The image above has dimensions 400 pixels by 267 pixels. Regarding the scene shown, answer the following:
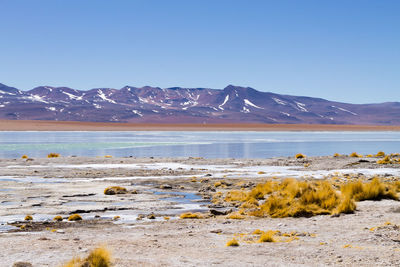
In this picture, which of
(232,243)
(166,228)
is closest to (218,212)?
(166,228)

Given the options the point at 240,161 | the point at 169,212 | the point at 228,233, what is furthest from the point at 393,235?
the point at 240,161

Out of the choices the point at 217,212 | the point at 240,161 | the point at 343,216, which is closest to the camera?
the point at 343,216

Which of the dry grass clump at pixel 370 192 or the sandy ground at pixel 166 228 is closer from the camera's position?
the sandy ground at pixel 166 228

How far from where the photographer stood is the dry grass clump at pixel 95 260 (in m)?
6.77

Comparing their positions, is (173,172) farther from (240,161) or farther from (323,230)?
(323,230)

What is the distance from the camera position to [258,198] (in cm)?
1458

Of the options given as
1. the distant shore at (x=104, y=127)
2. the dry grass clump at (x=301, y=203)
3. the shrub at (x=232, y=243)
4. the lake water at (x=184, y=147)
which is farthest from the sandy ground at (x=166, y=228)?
the distant shore at (x=104, y=127)

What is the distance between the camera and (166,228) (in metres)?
10.5

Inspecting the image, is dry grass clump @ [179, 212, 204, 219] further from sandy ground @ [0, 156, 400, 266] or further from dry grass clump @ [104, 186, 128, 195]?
dry grass clump @ [104, 186, 128, 195]

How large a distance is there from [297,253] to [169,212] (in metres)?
A: 5.38

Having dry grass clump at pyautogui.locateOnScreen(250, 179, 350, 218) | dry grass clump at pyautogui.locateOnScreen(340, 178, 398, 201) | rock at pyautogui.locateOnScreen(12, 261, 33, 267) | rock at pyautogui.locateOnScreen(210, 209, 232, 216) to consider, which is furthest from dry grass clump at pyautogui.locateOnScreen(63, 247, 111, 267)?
dry grass clump at pyautogui.locateOnScreen(340, 178, 398, 201)

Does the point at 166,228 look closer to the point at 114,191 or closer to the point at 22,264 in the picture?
the point at 22,264

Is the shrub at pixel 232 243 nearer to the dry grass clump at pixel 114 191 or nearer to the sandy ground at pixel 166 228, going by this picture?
the sandy ground at pixel 166 228

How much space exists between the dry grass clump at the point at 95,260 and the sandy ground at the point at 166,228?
368 millimetres
